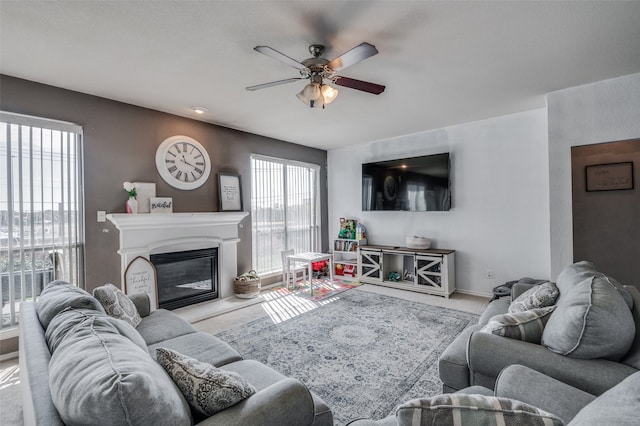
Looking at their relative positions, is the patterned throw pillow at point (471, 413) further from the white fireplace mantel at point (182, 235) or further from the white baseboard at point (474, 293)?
the white baseboard at point (474, 293)

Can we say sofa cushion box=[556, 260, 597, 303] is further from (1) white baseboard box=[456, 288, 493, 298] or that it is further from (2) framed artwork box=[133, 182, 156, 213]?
(2) framed artwork box=[133, 182, 156, 213]

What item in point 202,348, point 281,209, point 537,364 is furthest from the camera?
point 281,209

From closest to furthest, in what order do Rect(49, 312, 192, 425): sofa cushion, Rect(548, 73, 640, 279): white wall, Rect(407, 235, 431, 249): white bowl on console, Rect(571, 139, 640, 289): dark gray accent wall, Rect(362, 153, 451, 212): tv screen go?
Rect(49, 312, 192, 425): sofa cushion < Rect(548, 73, 640, 279): white wall < Rect(571, 139, 640, 289): dark gray accent wall < Rect(362, 153, 451, 212): tv screen < Rect(407, 235, 431, 249): white bowl on console

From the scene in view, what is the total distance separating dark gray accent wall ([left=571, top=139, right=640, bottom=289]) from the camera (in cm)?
362

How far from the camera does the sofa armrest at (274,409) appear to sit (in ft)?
3.42

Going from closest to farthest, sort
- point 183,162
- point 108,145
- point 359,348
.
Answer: point 359,348 < point 108,145 < point 183,162

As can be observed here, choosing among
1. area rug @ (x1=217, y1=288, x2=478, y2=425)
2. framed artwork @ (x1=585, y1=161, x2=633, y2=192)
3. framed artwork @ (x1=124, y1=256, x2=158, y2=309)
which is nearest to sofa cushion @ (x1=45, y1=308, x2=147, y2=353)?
area rug @ (x1=217, y1=288, x2=478, y2=425)

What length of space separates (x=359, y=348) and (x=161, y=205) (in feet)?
9.09

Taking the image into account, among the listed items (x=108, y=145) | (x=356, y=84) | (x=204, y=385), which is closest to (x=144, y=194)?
(x=108, y=145)

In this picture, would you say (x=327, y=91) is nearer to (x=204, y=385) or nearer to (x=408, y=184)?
(x=204, y=385)

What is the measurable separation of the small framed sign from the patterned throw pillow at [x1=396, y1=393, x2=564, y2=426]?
3589 mm

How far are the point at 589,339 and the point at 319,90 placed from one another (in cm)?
216

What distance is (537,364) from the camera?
57.0 inches

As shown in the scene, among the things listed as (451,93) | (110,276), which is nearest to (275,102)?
(451,93)
